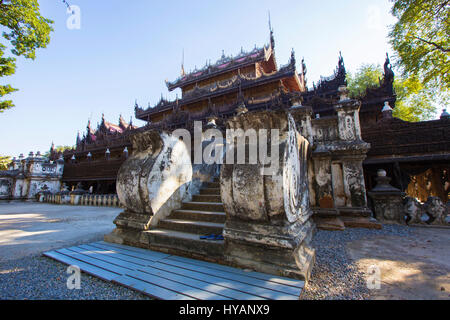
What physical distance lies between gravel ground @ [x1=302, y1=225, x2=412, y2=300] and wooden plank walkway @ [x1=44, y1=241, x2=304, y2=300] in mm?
209

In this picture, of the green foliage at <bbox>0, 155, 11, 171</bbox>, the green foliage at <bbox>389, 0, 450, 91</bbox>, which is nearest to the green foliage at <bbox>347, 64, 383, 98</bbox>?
the green foliage at <bbox>389, 0, 450, 91</bbox>

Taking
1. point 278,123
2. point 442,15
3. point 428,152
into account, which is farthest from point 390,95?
point 278,123

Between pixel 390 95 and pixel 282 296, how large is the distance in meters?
12.9

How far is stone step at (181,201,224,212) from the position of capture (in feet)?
11.1

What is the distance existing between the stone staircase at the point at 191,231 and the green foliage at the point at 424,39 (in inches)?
520

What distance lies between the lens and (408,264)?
7.23 ft

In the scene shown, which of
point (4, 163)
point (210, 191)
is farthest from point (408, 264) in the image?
point (4, 163)

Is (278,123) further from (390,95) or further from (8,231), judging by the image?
(390,95)

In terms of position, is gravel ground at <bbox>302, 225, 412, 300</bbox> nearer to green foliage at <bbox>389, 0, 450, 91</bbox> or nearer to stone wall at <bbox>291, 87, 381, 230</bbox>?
stone wall at <bbox>291, 87, 381, 230</bbox>

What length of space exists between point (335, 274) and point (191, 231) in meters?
1.87

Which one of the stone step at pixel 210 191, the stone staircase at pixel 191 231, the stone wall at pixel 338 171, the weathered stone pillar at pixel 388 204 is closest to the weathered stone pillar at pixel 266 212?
the stone staircase at pixel 191 231

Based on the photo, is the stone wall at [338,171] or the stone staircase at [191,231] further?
the stone wall at [338,171]

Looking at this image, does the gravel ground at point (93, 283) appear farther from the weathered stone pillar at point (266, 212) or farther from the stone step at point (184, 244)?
the stone step at point (184, 244)

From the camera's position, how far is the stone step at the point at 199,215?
3064 millimetres
